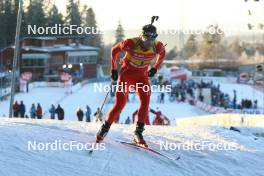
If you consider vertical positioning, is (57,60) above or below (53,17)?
below

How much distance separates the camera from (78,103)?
37.2 m

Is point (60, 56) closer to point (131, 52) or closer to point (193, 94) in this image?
point (193, 94)

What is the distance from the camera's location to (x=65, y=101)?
38.2 metres

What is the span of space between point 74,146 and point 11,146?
3.15 feet

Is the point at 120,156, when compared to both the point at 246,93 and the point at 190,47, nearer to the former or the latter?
the point at 246,93

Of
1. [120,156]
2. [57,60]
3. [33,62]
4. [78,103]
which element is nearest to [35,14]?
[57,60]

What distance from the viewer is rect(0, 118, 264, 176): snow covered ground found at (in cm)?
651

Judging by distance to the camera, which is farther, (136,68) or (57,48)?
(57,48)

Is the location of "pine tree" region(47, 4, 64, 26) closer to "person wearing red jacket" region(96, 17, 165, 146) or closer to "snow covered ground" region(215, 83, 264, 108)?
"snow covered ground" region(215, 83, 264, 108)

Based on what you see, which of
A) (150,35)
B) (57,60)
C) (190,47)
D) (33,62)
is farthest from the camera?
(190,47)

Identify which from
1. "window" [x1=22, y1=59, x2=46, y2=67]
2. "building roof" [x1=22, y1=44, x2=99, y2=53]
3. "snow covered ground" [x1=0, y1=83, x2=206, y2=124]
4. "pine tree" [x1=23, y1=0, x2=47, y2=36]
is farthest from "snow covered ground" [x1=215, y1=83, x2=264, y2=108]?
"pine tree" [x1=23, y1=0, x2=47, y2=36]

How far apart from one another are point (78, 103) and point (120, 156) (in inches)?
1185

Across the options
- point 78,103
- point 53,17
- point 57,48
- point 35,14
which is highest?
point 53,17

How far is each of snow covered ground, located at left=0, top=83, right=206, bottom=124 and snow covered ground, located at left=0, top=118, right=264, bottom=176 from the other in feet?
64.3
